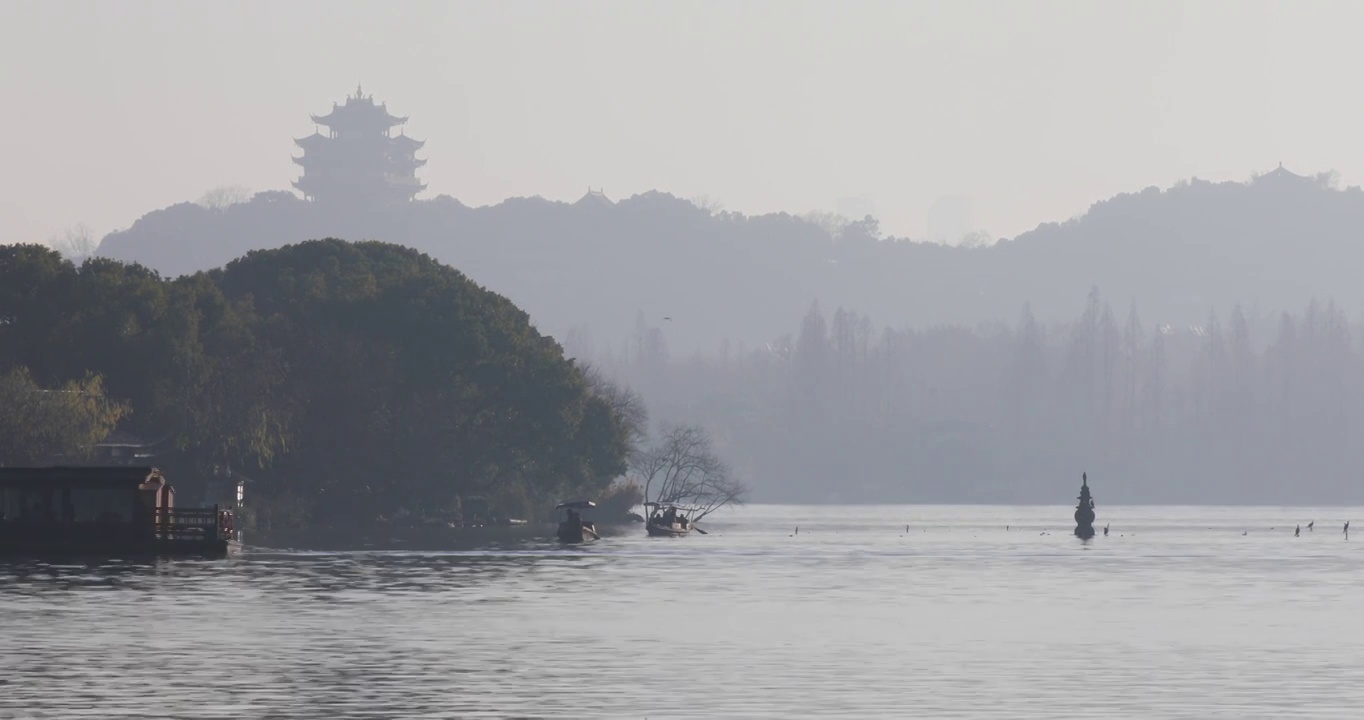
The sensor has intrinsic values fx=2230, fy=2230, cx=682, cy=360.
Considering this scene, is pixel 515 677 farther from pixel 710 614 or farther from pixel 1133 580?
pixel 1133 580

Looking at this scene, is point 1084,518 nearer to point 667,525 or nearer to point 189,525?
point 667,525

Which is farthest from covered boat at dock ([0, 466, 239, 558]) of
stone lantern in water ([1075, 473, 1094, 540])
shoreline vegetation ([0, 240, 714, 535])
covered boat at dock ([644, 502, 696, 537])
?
stone lantern in water ([1075, 473, 1094, 540])

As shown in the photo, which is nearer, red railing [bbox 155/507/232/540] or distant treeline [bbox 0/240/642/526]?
red railing [bbox 155/507/232/540]

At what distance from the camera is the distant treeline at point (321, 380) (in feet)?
416

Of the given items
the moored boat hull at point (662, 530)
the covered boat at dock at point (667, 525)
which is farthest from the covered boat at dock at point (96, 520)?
the covered boat at dock at point (667, 525)

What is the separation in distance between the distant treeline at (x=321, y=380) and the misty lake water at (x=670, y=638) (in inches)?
1005

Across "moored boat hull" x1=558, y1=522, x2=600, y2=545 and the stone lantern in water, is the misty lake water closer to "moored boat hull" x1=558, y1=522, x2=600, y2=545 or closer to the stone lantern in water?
"moored boat hull" x1=558, y1=522, x2=600, y2=545

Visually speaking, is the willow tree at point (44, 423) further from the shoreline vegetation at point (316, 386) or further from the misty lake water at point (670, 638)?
the misty lake water at point (670, 638)

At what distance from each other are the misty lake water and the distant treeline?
25.5 meters

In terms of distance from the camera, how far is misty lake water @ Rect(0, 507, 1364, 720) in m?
44.0

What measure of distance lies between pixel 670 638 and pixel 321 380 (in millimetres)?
87348

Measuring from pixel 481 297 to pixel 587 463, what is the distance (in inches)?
538

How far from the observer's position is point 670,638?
58.4m

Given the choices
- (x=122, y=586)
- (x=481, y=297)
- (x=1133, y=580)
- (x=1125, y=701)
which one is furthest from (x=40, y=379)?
(x=1125, y=701)
